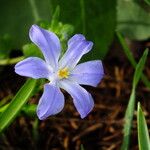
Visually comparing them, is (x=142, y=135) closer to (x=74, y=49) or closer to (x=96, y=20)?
(x=74, y=49)

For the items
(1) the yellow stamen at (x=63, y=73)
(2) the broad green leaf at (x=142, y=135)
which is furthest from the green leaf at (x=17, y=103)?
(2) the broad green leaf at (x=142, y=135)

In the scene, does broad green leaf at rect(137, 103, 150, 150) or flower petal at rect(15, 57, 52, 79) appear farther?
broad green leaf at rect(137, 103, 150, 150)

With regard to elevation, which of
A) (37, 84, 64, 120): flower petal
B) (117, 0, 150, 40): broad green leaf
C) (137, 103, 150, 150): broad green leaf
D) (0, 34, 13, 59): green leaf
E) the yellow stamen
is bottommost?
(117, 0, 150, 40): broad green leaf

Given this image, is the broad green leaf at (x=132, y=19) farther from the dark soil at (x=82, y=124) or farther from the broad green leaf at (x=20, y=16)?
the broad green leaf at (x=20, y=16)

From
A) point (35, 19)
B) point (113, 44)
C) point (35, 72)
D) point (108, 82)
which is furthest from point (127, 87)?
point (35, 72)

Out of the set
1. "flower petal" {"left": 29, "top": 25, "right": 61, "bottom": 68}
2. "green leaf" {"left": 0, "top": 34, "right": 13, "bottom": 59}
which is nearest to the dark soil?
"green leaf" {"left": 0, "top": 34, "right": 13, "bottom": 59}

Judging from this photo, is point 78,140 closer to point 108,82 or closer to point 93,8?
point 108,82

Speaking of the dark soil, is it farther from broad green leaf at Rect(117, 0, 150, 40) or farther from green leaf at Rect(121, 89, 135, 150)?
green leaf at Rect(121, 89, 135, 150)
